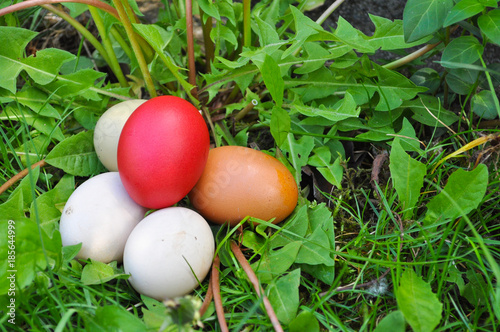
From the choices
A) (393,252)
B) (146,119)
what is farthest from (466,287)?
(146,119)

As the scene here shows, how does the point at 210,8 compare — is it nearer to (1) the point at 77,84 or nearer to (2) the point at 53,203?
(1) the point at 77,84

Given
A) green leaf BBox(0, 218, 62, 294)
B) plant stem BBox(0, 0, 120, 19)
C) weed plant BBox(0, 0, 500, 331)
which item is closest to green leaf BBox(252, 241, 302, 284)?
weed plant BBox(0, 0, 500, 331)

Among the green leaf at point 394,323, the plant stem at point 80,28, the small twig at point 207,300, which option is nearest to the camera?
the green leaf at point 394,323

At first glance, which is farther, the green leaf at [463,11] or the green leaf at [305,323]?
the green leaf at [463,11]

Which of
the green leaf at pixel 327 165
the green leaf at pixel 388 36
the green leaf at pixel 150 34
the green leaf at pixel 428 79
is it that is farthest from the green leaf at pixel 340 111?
the green leaf at pixel 150 34

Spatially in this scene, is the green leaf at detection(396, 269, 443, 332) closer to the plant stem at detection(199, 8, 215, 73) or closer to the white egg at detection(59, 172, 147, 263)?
the white egg at detection(59, 172, 147, 263)

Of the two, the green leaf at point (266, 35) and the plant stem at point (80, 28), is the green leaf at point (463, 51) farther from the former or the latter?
the plant stem at point (80, 28)
